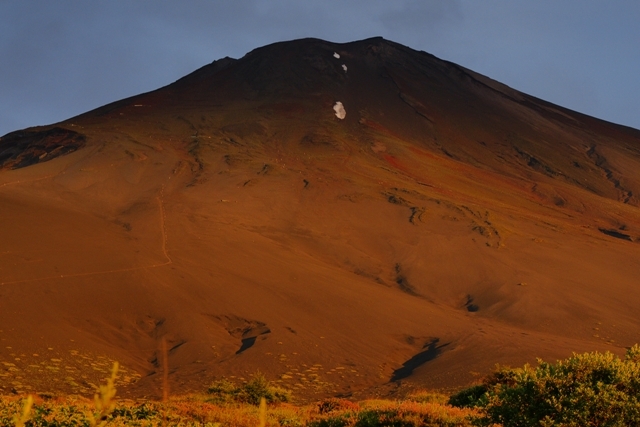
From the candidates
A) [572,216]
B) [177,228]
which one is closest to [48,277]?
[177,228]

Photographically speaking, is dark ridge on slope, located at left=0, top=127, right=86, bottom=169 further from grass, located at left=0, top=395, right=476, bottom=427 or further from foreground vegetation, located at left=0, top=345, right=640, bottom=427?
foreground vegetation, located at left=0, top=345, right=640, bottom=427

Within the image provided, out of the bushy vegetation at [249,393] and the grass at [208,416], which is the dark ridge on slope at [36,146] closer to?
the bushy vegetation at [249,393]

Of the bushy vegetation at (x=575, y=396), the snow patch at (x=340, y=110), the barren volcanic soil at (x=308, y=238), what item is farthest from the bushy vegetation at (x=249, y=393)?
the snow patch at (x=340, y=110)

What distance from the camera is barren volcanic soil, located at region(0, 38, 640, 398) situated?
1839 cm

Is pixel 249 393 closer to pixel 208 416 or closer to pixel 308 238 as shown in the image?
pixel 208 416

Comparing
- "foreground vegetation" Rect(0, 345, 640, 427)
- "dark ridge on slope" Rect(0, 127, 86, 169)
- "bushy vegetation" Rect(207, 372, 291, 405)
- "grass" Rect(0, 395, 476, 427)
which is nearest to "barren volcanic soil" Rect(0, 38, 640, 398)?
"dark ridge on slope" Rect(0, 127, 86, 169)

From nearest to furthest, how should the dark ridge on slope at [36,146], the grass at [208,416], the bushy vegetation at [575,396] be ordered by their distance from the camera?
the bushy vegetation at [575,396], the grass at [208,416], the dark ridge on slope at [36,146]

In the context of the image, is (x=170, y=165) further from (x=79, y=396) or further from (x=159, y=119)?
(x=79, y=396)

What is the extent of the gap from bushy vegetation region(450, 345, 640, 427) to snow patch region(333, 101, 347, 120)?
3786 centimetres

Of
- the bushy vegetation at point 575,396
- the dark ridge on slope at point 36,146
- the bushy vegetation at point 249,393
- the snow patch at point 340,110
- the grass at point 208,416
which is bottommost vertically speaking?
the bushy vegetation at point 249,393

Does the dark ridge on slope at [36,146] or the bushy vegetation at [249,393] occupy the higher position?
the dark ridge on slope at [36,146]

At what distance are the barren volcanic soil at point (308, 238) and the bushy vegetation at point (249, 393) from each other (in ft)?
5.69

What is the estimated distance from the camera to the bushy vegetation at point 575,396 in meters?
7.24

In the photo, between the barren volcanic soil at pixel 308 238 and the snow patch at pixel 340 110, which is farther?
the snow patch at pixel 340 110
